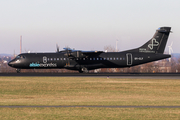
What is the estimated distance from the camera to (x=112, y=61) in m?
48.4

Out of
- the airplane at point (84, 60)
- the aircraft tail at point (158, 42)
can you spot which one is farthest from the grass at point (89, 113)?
the aircraft tail at point (158, 42)

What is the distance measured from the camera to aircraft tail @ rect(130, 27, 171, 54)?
163 feet

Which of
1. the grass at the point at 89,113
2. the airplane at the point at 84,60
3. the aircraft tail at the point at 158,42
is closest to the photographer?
the grass at the point at 89,113

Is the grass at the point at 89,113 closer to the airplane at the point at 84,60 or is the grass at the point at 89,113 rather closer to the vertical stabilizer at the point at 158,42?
the airplane at the point at 84,60

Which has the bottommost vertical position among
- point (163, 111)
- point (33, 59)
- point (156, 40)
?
point (163, 111)

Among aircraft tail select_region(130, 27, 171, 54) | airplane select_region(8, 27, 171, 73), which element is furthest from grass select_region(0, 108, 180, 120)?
aircraft tail select_region(130, 27, 171, 54)

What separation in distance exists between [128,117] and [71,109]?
3.51 metres

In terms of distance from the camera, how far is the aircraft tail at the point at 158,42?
49.8 m

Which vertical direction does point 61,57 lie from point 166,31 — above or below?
below

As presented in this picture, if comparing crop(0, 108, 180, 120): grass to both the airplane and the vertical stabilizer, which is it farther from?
the vertical stabilizer

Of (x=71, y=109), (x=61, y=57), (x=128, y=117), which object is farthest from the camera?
(x=61, y=57)

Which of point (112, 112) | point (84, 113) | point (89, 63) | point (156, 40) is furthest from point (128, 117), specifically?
point (156, 40)

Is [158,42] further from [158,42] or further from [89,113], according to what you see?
[89,113]

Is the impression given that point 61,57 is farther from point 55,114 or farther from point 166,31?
point 55,114
